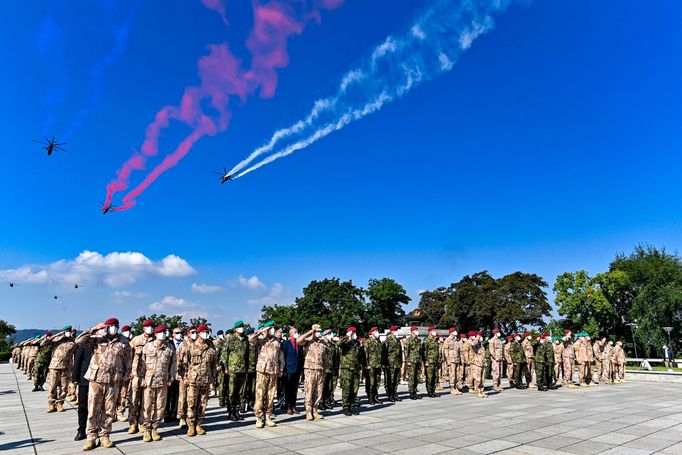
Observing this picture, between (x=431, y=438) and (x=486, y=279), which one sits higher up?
(x=486, y=279)

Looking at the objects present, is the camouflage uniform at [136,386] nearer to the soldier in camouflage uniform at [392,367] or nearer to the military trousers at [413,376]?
the soldier in camouflage uniform at [392,367]

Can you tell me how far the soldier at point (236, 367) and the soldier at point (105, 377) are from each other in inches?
91.4

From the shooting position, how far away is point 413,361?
1306cm

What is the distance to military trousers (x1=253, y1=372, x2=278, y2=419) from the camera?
8.72 m

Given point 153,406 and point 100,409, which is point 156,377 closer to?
point 153,406

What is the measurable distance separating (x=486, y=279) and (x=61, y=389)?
52.5 m

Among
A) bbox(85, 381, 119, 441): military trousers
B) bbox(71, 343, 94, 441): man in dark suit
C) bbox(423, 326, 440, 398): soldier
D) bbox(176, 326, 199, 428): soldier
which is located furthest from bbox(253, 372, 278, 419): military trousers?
bbox(423, 326, 440, 398): soldier

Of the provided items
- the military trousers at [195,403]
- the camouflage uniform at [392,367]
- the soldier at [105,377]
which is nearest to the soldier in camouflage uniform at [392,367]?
the camouflage uniform at [392,367]

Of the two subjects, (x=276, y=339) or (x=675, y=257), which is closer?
(x=276, y=339)

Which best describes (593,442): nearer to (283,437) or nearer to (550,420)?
(550,420)

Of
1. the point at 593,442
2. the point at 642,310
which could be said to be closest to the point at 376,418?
the point at 593,442

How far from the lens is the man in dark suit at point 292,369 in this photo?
10.5 meters

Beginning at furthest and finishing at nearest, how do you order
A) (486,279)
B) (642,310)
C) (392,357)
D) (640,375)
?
(486,279) → (642,310) → (640,375) → (392,357)

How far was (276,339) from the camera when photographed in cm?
931
